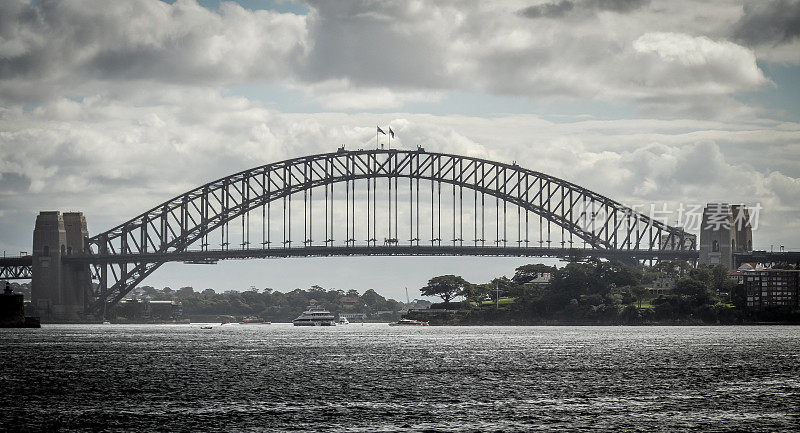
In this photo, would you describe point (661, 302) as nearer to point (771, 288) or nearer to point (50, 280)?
point (771, 288)

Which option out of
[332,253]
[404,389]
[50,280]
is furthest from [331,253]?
[404,389]

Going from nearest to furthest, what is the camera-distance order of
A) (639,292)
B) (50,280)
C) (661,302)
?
(661,302) < (639,292) < (50,280)

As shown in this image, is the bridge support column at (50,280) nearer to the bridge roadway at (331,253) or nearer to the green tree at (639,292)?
the bridge roadway at (331,253)

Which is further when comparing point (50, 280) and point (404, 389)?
point (50, 280)

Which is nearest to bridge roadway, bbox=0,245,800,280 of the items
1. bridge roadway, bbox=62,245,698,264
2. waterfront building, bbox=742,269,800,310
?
bridge roadway, bbox=62,245,698,264

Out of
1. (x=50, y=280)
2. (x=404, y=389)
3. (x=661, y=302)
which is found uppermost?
(x=50, y=280)

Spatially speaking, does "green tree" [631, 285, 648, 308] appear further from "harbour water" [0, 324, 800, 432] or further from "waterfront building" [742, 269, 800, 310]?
"harbour water" [0, 324, 800, 432]

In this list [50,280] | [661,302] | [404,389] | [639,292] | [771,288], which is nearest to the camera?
[404,389]
